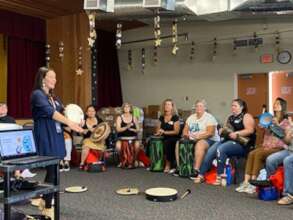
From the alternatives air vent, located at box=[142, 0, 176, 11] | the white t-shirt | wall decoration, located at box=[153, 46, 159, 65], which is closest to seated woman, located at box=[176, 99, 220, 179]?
the white t-shirt

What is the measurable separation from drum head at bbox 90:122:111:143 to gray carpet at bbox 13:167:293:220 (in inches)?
41.5

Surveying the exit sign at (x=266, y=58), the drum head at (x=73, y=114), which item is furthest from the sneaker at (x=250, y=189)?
the exit sign at (x=266, y=58)

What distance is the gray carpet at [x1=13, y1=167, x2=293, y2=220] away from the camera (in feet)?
12.5

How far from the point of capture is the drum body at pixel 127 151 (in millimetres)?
6461

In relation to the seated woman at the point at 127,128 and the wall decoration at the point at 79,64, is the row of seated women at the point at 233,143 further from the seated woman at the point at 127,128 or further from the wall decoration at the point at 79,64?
the wall decoration at the point at 79,64

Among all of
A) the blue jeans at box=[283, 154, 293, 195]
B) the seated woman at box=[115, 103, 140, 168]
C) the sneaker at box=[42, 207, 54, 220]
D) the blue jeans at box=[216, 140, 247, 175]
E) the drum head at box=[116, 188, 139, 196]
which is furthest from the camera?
the seated woman at box=[115, 103, 140, 168]

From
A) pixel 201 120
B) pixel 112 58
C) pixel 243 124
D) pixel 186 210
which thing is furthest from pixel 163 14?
pixel 112 58

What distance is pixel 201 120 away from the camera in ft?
18.6

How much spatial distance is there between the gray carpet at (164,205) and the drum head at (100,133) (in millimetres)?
1054

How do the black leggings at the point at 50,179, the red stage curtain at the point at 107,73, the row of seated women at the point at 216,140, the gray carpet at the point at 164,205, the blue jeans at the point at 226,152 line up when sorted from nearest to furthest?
the black leggings at the point at 50,179 → the gray carpet at the point at 164,205 → the row of seated women at the point at 216,140 → the blue jeans at the point at 226,152 → the red stage curtain at the point at 107,73

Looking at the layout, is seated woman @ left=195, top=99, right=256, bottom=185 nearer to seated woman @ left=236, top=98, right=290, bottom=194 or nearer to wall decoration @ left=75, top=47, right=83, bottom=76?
seated woman @ left=236, top=98, right=290, bottom=194

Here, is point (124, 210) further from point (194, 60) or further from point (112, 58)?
point (112, 58)

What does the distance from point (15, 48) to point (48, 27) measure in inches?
30.9

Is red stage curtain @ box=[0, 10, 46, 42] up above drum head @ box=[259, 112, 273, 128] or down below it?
above
